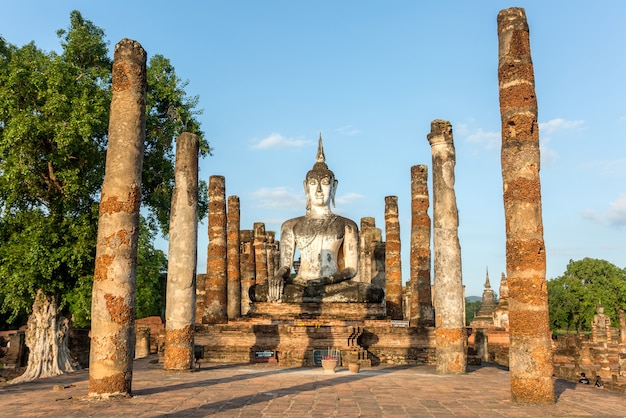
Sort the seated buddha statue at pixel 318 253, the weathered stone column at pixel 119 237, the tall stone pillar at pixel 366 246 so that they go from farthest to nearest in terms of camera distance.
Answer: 1. the tall stone pillar at pixel 366 246
2. the seated buddha statue at pixel 318 253
3. the weathered stone column at pixel 119 237

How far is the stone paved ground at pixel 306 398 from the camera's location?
712 cm

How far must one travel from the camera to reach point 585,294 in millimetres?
61844

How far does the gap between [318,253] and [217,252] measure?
3.16m

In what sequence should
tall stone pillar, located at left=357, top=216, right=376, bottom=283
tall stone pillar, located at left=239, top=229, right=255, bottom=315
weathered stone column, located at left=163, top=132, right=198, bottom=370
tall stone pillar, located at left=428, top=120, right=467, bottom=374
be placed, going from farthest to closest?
tall stone pillar, located at left=239, top=229, right=255, bottom=315, tall stone pillar, located at left=357, top=216, right=376, bottom=283, tall stone pillar, located at left=428, top=120, right=467, bottom=374, weathered stone column, located at left=163, top=132, right=198, bottom=370

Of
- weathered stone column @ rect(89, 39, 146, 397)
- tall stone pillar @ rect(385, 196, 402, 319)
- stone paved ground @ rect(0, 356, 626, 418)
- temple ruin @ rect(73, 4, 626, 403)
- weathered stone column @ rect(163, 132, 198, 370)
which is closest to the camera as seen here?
stone paved ground @ rect(0, 356, 626, 418)

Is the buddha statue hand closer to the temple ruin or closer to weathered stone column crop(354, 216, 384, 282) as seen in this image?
the temple ruin

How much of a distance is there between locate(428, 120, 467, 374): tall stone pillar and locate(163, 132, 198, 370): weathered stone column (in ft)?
16.1

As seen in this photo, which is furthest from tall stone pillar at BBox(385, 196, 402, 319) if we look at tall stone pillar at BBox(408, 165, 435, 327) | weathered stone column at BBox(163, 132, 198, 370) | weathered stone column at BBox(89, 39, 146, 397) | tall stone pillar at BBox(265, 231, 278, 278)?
weathered stone column at BBox(89, 39, 146, 397)

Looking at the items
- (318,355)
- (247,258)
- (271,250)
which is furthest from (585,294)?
(318,355)

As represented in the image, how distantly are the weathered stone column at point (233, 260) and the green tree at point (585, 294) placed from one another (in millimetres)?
44023

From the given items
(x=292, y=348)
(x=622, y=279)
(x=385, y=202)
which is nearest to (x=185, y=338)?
(x=292, y=348)

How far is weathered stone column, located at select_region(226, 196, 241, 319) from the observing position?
23641mm

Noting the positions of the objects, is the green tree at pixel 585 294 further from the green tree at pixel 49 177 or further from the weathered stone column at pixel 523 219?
the weathered stone column at pixel 523 219

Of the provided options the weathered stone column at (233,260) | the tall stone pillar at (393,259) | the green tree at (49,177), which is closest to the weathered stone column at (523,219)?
the green tree at (49,177)
